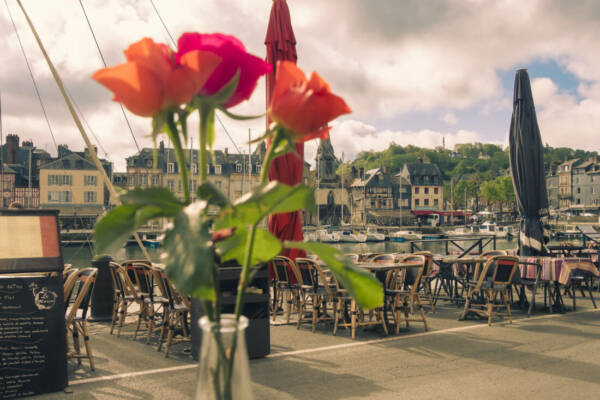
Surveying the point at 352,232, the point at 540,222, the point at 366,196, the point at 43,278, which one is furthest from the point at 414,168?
the point at 43,278

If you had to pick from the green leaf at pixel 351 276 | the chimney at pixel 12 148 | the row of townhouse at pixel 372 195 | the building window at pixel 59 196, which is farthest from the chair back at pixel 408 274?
the row of townhouse at pixel 372 195

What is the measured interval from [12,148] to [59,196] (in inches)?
394

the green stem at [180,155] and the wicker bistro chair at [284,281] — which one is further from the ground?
the green stem at [180,155]

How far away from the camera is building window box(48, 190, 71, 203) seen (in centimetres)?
6612

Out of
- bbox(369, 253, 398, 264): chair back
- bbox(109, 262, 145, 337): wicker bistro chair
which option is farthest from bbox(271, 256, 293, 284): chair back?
bbox(109, 262, 145, 337): wicker bistro chair

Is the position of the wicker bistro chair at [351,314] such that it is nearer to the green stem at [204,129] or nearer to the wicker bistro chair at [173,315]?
the wicker bistro chair at [173,315]

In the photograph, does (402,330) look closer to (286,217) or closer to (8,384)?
(286,217)

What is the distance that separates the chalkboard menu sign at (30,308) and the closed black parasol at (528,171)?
8.71 meters

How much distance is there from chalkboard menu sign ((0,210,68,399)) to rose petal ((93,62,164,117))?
4.09 metres

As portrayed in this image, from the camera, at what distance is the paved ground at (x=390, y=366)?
15.7 feet

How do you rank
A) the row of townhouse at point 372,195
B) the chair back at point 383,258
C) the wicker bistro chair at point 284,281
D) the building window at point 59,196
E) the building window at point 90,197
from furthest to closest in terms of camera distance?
the row of townhouse at point 372,195, the building window at point 90,197, the building window at point 59,196, the chair back at point 383,258, the wicker bistro chair at point 284,281

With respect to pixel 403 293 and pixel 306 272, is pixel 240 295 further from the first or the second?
pixel 306 272

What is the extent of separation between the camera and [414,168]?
320ft

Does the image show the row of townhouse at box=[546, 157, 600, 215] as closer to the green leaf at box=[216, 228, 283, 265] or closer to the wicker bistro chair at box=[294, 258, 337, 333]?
the wicker bistro chair at box=[294, 258, 337, 333]
